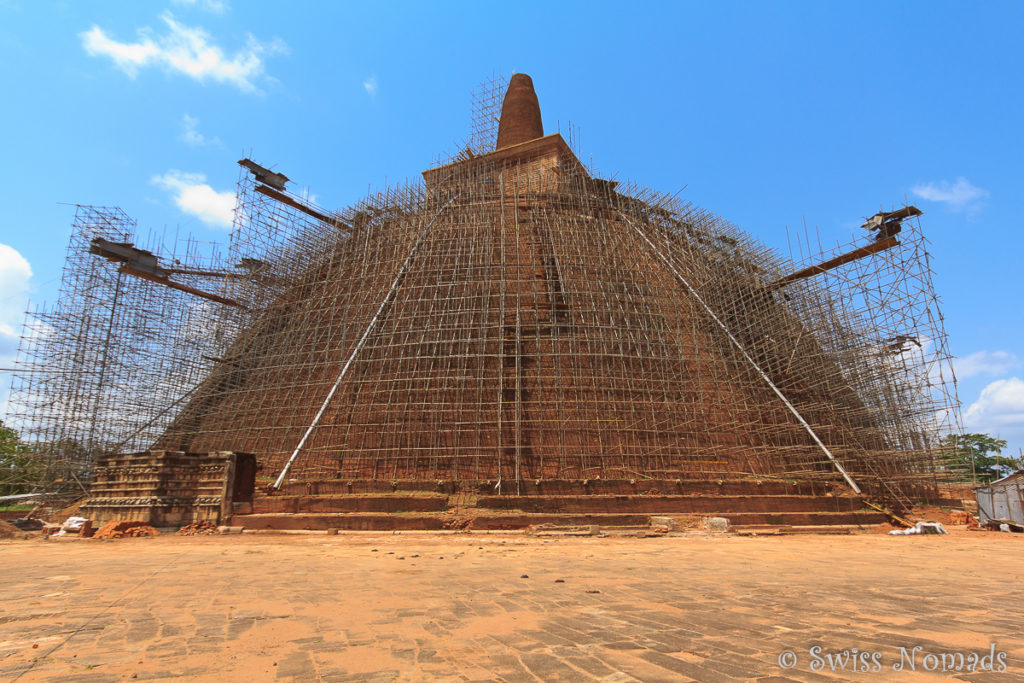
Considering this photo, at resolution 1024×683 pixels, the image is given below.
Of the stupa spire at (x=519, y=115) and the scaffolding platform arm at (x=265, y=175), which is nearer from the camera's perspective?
the scaffolding platform arm at (x=265, y=175)

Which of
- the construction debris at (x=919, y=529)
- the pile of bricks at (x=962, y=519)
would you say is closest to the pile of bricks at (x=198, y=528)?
the construction debris at (x=919, y=529)

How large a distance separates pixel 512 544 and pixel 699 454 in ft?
19.7

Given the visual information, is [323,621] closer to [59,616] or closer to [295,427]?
[59,616]

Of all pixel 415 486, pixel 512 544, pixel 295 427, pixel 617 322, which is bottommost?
pixel 512 544

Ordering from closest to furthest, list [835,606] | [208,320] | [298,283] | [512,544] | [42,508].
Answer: [835,606], [512,544], [42,508], [298,283], [208,320]

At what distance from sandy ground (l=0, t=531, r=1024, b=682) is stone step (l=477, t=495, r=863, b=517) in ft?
10.4

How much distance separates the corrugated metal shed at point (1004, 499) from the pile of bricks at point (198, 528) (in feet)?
64.0

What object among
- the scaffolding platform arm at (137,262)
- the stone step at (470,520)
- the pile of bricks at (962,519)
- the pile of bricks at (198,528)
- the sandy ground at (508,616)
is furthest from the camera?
the scaffolding platform arm at (137,262)

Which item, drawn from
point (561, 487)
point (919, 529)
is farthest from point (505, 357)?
point (919, 529)

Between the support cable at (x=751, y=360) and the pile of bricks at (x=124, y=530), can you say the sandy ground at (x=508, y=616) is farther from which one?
the support cable at (x=751, y=360)

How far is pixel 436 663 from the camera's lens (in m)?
3.49

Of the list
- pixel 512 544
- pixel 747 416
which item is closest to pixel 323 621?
pixel 512 544

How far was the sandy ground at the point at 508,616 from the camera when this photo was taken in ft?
11.1

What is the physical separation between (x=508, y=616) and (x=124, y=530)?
469 inches
